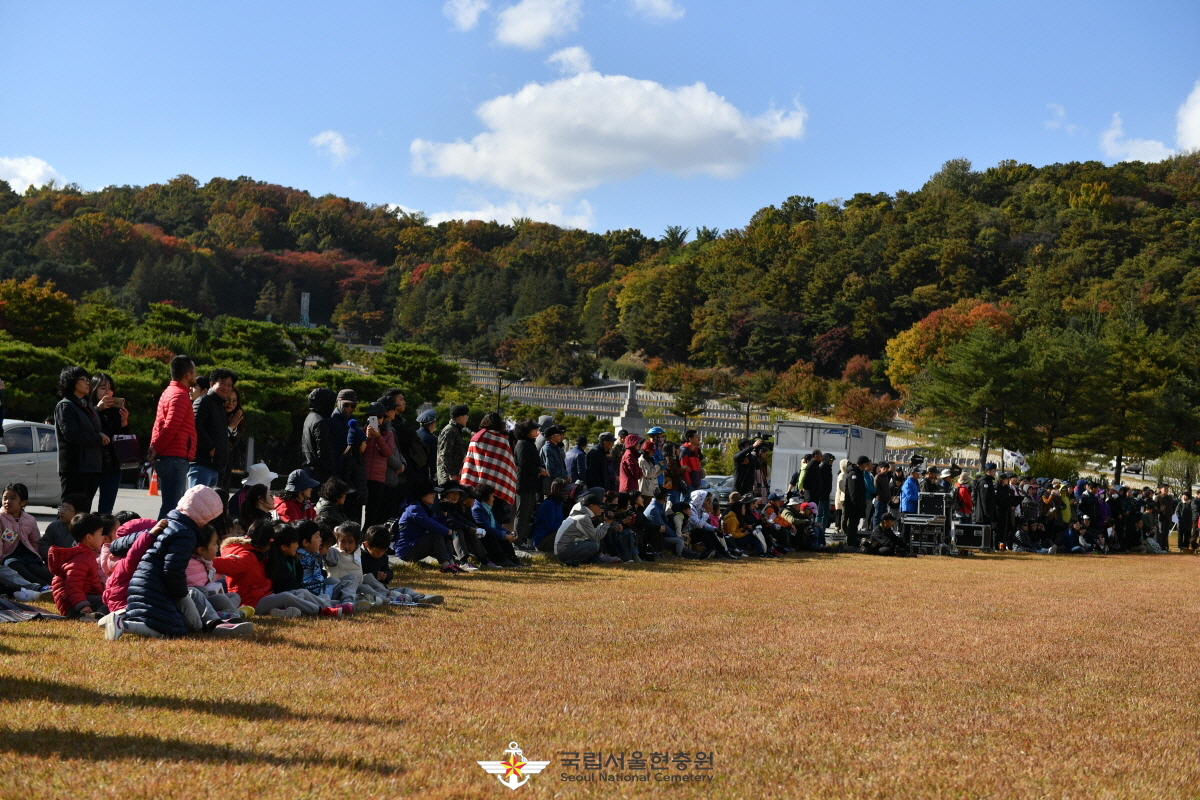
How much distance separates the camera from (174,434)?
24.9ft

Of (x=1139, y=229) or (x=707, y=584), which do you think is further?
(x=1139, y=229)

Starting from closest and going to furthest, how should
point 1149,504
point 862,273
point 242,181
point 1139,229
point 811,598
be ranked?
point 811,598 → point 1149,504 → point 1139,229 → point 862,273 → point 242,181

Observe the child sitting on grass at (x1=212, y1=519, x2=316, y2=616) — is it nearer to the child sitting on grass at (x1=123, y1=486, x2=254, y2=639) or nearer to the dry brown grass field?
the dry brown grass field

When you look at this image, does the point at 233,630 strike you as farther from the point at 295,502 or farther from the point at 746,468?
the point at 746,468

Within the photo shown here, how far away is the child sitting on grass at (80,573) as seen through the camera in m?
5.86

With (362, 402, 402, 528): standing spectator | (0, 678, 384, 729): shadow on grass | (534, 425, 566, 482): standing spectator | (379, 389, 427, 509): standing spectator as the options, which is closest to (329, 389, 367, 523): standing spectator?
(362, 402, 402, 528): standing spectator

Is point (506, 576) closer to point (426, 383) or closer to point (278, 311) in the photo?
point (426, 383)

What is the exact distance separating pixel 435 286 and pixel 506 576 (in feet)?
296

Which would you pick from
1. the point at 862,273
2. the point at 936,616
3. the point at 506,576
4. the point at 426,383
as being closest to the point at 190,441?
the point at 506,576

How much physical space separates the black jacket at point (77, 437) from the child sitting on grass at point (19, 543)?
813mm

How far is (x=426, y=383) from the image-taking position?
4275 cm

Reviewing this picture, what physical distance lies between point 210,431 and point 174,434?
1.15 ft

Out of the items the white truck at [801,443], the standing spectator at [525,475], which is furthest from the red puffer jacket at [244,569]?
the white truck at [801,443]

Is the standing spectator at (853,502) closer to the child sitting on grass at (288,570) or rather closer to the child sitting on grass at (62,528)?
the child sitting on grass at (288,570)
